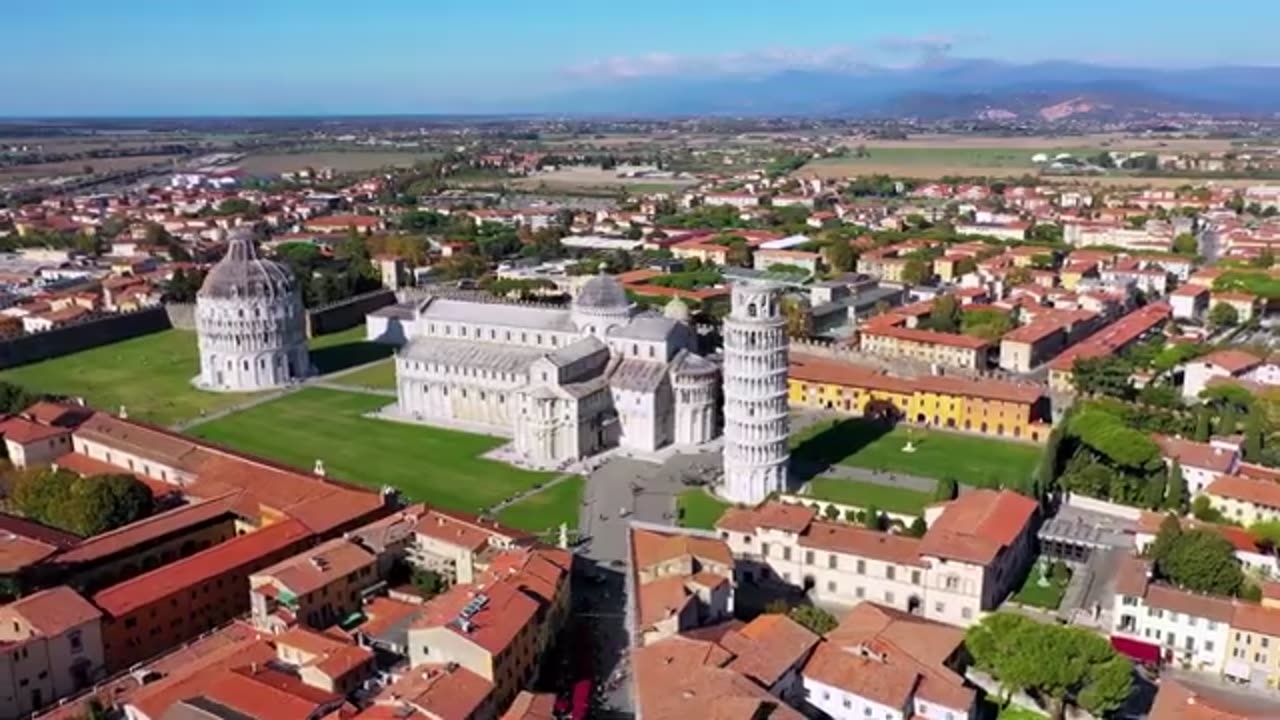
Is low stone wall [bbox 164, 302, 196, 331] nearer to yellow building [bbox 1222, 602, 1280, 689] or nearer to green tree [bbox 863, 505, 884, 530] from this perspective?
green tree [bbox 863, 505, 884, 530]

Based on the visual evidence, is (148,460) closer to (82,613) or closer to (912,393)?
(82,613)

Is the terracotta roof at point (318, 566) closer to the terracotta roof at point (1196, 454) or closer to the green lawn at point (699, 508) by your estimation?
the green lawn at point (699, 508)

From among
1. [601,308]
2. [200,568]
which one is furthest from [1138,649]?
[601,308]

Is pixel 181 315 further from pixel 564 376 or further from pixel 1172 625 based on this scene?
pixel 1172 625

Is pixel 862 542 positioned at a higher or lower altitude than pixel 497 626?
lower

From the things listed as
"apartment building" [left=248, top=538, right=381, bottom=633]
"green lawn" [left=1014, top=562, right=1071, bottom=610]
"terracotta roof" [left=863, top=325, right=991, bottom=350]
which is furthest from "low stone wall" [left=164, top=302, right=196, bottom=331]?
"green lawn" [left=1014, top=562, right=1071, bottom=610]

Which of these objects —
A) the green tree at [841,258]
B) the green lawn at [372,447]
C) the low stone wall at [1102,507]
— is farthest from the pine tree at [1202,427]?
the green tree at [841,258]

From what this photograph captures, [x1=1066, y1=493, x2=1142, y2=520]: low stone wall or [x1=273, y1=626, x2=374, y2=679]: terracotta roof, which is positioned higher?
[x1=273, y1=626, x2=374, y2=679]: terracotta roof
